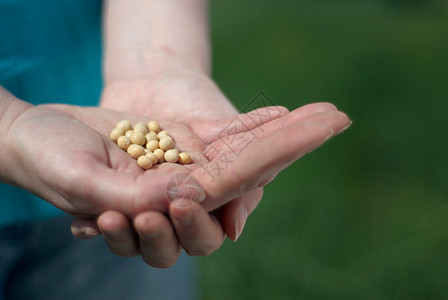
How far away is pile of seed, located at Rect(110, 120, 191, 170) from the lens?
1888mm

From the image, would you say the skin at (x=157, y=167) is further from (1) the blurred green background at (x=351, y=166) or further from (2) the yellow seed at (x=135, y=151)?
(1) the blurred green background at (x=351, y=166)

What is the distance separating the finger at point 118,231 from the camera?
1.42 meters

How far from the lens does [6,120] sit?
1789mm

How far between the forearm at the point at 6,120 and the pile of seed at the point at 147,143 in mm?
411

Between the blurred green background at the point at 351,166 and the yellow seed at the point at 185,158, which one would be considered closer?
the yellow seed at the point at 185,158

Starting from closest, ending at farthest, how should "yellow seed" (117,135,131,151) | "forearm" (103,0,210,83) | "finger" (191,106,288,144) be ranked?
"finger" (191,106,288,144)
"yellow seed" (117,135,131,151)
"forearm" (103,0,210,83)

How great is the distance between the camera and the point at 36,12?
222 cm

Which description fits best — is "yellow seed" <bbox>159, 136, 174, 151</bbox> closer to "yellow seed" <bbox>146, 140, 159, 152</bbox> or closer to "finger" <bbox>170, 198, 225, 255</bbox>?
"yellow seed" <bbox>146, 140, 159, 152</bbox>

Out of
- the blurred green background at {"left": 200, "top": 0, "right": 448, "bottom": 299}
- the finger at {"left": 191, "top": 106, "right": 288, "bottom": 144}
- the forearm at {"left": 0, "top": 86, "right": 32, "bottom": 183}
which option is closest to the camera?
the forearm at {"left": 0, "top": 86, "right": 32, "bottom": 183}

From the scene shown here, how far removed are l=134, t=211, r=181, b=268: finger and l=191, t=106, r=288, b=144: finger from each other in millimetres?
614

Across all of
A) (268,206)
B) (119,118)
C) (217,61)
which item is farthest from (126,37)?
(217,61)

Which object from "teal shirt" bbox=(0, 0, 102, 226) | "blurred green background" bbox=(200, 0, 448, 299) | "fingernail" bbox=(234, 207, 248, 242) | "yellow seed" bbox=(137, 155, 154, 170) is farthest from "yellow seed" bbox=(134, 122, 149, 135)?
"blurred green background" bbox=(200, 0, 448, 299)

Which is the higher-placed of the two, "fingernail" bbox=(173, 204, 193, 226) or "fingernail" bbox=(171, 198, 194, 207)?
"fingernail" bbox=(171, 198, 194, 207)

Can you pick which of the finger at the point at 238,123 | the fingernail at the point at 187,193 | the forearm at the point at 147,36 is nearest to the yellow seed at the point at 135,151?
the finger at the point at 238,123
